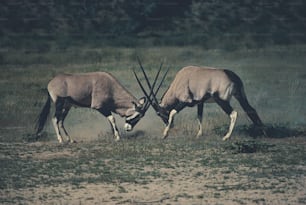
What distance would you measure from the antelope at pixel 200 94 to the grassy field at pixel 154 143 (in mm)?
97

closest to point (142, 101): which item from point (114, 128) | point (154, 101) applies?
point (154, 101)

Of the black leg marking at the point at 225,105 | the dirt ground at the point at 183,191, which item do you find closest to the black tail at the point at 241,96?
the black leg marking at the point at 225,105

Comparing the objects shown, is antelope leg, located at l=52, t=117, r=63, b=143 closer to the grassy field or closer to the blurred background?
the grassy field

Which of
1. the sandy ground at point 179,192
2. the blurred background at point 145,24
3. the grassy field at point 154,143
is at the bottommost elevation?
the sandy ground at point 179,192

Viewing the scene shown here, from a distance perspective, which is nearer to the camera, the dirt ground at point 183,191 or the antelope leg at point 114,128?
the dirt ground at point 183,191

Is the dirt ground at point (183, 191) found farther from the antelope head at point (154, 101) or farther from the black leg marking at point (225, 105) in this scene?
the antelope head at point (154, 101)

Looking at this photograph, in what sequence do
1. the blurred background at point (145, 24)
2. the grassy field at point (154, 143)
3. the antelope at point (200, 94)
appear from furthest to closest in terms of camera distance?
the blurred background at point (145, 24) < the antelope at point (200, 94) < the grassy field at point (154, 143)

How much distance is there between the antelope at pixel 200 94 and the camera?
1219cm

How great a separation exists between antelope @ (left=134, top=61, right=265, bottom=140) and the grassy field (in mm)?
97

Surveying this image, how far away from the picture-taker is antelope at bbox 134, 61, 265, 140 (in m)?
12.2

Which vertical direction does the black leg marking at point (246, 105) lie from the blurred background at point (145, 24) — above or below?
below

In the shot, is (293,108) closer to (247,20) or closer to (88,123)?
(247,20)

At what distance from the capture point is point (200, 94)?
40.1 ft

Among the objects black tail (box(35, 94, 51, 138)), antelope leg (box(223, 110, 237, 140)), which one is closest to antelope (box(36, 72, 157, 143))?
black tail (box(35, 94, 51, 138))
